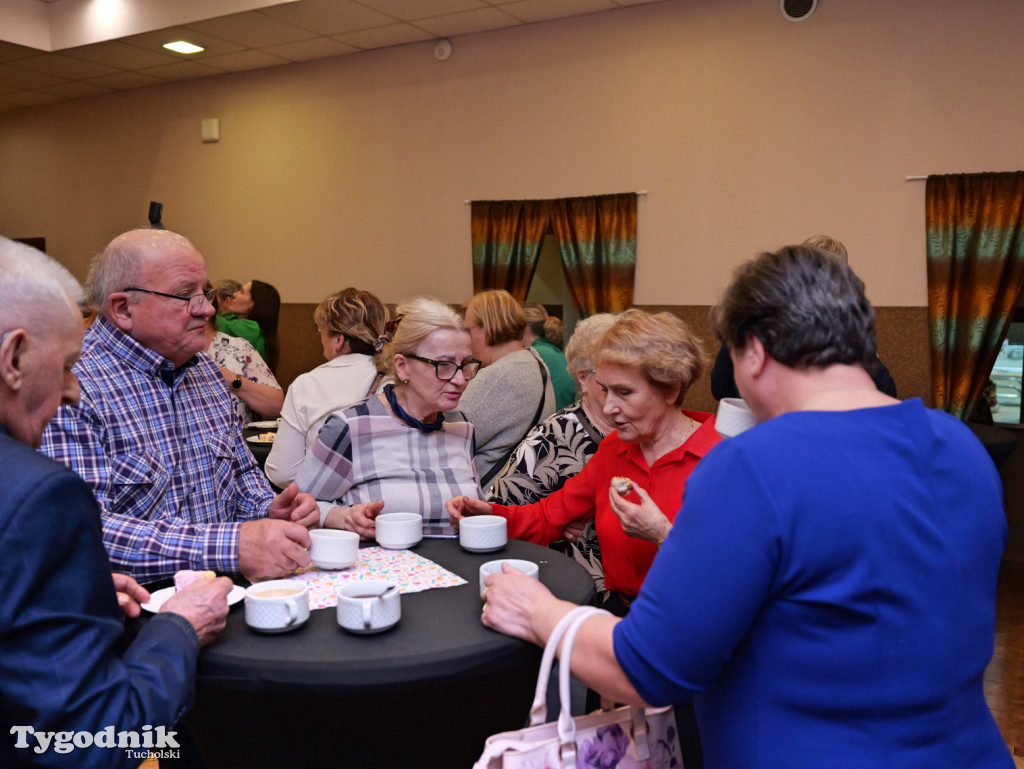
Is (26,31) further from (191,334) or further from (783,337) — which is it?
(783,337)

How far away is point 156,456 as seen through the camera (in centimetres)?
188

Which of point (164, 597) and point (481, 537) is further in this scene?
point (481, 537)

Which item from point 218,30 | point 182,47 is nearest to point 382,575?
point 218,30

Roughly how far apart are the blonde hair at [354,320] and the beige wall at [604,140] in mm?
2793

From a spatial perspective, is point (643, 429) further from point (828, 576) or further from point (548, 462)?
point (828, 576)

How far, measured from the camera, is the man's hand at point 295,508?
2.05 m

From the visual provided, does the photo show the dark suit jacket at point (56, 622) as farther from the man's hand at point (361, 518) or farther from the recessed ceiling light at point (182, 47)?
the recessed ceiling light at point (182, 47)

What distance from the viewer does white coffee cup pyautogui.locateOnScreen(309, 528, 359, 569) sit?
5.68 ft

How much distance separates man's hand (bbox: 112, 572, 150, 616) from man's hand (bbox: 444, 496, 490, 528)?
87cm

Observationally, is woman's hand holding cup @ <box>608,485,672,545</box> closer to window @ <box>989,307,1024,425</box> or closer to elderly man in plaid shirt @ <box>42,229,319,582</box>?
elderly man in plaid shirt @ <box>42,229,319,582</box>

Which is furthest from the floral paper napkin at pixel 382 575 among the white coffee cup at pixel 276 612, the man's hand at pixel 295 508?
the man's hand at pixel 295 508

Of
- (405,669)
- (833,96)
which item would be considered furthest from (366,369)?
(833,96)

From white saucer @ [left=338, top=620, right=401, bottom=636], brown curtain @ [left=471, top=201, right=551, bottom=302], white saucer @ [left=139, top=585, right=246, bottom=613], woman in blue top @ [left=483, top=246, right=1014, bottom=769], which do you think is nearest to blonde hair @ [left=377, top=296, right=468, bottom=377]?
white saucer @ [left=139, top=585, right=246, bottom=613]

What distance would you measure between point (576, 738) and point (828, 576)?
47cm
